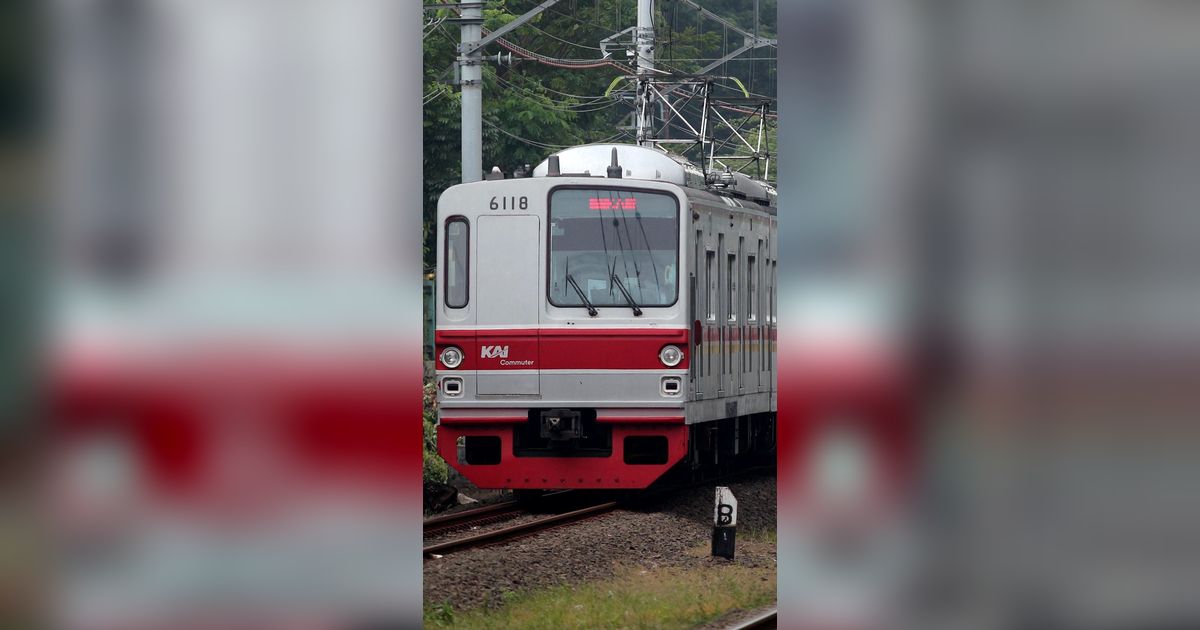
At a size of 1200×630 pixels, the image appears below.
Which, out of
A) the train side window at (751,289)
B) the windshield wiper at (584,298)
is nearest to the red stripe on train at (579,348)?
the windshield wiper at (584,298)

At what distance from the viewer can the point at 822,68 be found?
345 cm

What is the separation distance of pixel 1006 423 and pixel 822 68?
0.84 meters

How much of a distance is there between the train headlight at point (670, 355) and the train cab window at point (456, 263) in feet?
5.78

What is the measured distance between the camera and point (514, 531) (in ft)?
41.3

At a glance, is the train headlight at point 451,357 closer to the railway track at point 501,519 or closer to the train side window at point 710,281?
the railway track at point 501,519

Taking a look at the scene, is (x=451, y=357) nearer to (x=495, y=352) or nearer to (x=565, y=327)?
(x=495, y=352)

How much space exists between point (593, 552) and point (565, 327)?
97.6 inches

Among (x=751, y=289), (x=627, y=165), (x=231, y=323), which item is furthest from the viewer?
(x=751, y=289)

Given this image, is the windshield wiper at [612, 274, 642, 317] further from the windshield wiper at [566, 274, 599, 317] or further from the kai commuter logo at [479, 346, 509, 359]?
the kai commuter logo at [479, 346, 509, 359]

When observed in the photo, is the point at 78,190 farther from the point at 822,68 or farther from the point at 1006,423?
the point at 1006,423

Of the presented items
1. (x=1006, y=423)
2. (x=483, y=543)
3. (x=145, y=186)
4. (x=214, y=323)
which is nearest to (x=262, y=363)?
(x=214, y=323)

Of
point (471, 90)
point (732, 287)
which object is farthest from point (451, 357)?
point (471, 90)

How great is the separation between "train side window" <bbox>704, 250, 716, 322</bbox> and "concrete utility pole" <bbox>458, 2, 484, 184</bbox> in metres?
3.32

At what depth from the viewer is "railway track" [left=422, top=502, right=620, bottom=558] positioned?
11523mm
